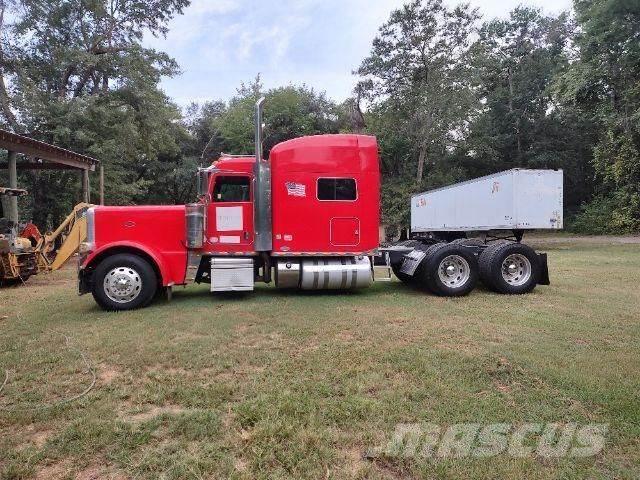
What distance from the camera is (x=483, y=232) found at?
15.9 m

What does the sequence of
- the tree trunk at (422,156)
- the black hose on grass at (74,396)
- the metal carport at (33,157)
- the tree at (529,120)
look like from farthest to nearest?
1. the tree at (529,120)
2. the tree trunk at (422,156)
3. the metal carport at (33,157)
4. the black hose on grass at (74,396)

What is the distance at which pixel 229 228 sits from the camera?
314 inches

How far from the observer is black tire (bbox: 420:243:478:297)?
27.1ft

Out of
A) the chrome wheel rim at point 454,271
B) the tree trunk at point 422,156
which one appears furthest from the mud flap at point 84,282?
the tree trunk at point 422,156

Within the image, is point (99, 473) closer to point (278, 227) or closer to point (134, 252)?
point (134, 252)

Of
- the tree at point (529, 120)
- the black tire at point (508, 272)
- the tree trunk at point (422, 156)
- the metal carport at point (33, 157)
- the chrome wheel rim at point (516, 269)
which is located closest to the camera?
the black tire at point (508, 272)

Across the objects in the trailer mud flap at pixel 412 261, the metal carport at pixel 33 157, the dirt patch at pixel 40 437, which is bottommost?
the dirt patch at pixel 40 437

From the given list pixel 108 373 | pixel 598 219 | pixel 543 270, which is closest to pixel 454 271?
pixel 543 270

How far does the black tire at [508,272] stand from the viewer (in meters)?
8.49

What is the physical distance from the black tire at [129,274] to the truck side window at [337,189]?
3200 mm

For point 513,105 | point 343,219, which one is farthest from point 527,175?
point 513,105

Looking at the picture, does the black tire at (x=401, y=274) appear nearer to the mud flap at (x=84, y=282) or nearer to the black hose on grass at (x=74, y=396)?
the mud flap at (x=84, y=282)

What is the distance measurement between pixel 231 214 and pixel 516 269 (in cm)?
562

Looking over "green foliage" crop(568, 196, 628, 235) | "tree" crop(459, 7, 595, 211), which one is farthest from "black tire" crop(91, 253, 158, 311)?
"tree" crop(459, 7, 595, 211)
